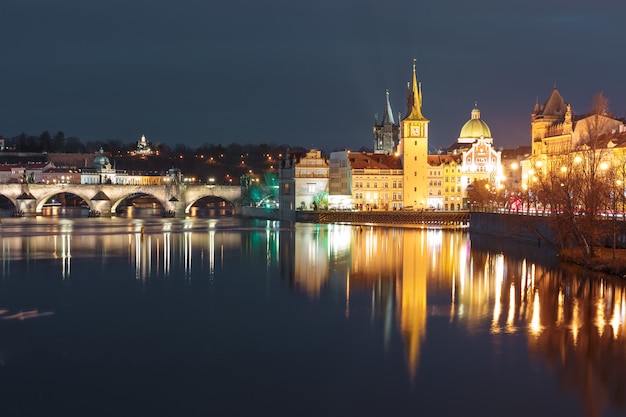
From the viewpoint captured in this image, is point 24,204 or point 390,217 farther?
point 24,204

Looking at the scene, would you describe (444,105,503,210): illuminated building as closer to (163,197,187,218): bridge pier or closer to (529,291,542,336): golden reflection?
(163,197,187,218): bridge pier

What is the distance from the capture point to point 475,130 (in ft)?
424

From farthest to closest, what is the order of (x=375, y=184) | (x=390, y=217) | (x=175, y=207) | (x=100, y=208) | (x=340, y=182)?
1. (x=175, y=207)
2. (x=100, y=208)
3. (x=340, y=182)
4. (x=375, y=184)
5. (x=390, y=217)

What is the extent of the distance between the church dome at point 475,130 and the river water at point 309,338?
82155 mm

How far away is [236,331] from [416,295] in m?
11.0

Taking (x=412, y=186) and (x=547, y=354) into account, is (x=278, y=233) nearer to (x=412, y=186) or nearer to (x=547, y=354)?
(x=412, y=186)

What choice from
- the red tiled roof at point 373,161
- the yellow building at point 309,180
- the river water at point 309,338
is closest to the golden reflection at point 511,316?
the river water at point 309,338

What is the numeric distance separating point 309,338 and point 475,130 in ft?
356

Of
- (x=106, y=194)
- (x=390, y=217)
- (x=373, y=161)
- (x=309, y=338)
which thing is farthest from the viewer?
(x=106, y=194)

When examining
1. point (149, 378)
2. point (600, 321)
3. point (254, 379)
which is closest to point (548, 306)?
point (600, 321)

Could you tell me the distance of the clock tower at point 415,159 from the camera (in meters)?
109

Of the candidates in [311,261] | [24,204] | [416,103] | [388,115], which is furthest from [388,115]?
[311,261]

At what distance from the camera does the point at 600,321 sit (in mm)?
28375

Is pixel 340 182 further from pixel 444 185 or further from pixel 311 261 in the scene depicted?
pixel 311 261
